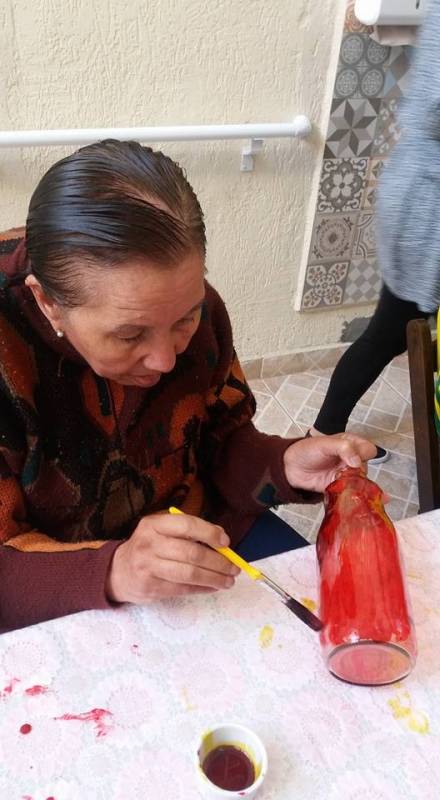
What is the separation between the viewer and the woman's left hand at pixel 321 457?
2.82 ft

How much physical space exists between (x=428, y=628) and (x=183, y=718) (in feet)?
0.93

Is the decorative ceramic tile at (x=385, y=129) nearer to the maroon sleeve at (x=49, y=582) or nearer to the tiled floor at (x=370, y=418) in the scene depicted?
the tiled floor at (x=370, y=418)

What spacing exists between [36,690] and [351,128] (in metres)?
1.86

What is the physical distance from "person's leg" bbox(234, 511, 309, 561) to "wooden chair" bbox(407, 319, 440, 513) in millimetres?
226

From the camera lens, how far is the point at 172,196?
0.72 meters

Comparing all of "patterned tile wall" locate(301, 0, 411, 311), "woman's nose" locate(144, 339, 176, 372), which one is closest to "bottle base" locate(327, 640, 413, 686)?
"woman's nose" locate(144, 339, 176, 372)

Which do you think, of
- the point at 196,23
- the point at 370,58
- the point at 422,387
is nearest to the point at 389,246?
the point at 422,387

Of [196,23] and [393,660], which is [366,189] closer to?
[196,23]

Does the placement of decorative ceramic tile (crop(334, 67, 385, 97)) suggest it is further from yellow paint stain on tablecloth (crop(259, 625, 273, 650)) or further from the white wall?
yellow paint stain on tablecloth (crop(259, 625, 273, 650))

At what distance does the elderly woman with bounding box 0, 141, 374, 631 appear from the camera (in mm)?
704

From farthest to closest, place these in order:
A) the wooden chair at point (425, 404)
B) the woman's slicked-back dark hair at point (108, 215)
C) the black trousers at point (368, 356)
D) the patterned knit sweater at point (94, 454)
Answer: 1. the black trousers at point (368, 356)
2. the wooden chair at point (425, 404)
3. the patterned knit sweater at point (94, 454)
4. the woman's slicked-back dark hair at point (108, 215)

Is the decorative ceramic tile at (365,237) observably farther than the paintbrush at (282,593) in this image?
Yes

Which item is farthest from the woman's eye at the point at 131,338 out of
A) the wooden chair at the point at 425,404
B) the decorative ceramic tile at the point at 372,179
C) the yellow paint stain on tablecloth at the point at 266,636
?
the decorative ceramic tile at the point at 372,179

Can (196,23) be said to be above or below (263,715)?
Answer: above
